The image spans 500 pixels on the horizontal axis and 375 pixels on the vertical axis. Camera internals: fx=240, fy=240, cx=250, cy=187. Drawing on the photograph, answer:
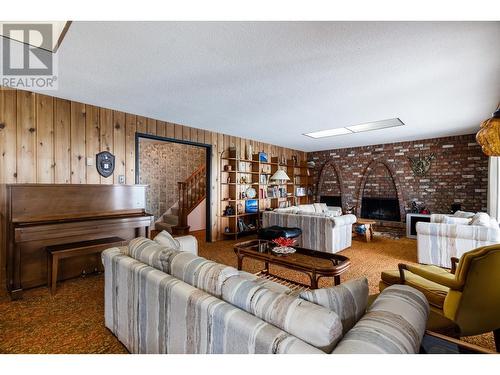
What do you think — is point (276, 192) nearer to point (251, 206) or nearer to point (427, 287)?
point (251, 206)

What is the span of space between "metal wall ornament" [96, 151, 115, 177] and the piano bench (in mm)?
1011

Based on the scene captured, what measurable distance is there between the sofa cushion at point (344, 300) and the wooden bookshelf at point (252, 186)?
13.9 ft

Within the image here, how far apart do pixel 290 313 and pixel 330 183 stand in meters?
6.72

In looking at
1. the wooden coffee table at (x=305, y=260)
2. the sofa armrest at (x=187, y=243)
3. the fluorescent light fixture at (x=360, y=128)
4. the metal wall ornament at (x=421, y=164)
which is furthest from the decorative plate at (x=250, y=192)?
the metal wall ornament at (x=421, y=164)

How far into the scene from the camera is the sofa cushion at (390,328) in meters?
0.78

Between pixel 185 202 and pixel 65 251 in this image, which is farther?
pixel 185 202

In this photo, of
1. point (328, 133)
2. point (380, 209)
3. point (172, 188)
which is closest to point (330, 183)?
point (380, 209)

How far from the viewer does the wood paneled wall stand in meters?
2.77

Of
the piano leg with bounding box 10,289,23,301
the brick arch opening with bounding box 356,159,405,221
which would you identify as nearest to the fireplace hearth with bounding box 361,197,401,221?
the brick arch opening with bounding box 356,159,405,221

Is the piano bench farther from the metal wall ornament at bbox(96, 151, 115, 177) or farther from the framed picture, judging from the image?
the framed picture

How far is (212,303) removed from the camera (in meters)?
1.10

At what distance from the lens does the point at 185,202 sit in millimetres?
6320

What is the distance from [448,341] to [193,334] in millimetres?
1142
